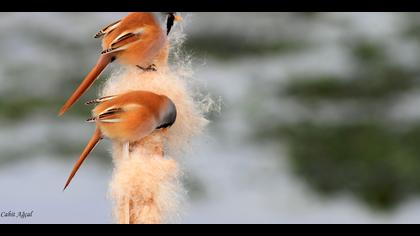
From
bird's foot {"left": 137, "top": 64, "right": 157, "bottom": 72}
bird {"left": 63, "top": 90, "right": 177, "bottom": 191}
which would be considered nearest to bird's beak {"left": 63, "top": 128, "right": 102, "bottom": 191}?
bird {"left": 63, "top": 90, "right": 177, "bottom": 191}

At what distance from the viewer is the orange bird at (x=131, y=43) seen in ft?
3.32

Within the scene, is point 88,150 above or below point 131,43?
below

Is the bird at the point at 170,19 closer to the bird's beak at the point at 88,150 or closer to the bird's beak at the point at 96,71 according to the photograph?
the bird's beak at the point at 96,71

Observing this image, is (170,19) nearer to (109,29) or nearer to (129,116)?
(109,29)

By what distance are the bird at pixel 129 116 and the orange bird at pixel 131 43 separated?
77mm

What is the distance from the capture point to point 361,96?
95.8 inches

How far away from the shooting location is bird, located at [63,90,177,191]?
3.06 feet

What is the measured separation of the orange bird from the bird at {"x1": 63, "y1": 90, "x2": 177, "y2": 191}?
0.25 feet

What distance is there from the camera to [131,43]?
102cm

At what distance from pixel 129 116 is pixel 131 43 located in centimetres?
14

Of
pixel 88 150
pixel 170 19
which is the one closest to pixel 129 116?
pixel 88 150

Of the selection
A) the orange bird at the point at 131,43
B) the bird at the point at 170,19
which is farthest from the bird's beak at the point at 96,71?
the bird at the point at 170,19
